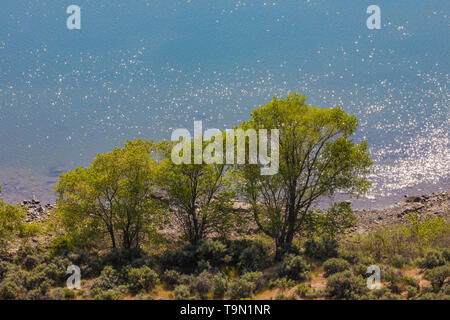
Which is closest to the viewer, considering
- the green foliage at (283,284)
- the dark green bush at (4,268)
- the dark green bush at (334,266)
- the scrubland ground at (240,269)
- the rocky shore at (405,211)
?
the scrubland ground at (240,269)

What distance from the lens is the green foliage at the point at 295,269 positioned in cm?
2441

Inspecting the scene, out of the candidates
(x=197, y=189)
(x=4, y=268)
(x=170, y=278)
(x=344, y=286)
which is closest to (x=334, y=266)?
(x=344, y=286)

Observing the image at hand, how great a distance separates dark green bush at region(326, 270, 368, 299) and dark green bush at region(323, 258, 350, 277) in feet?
6.89

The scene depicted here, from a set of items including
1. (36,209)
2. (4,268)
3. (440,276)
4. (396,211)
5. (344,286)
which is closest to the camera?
(440,276)

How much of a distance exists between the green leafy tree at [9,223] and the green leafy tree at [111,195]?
2554 millimetres

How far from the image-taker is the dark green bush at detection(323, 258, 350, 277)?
2433 centimetres

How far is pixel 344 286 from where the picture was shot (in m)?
21.7

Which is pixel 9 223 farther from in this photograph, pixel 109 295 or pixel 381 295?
pixel 381 295

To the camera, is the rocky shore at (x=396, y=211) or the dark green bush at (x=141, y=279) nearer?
the dark green bush at (x=141, y=279)

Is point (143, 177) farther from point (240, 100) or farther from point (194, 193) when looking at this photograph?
point (240, 100)

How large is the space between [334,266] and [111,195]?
15.6 metres

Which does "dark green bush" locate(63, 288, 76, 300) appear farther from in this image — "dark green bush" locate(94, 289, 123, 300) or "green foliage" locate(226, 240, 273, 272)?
"green foliage" locate(226, 240, 273, 272)

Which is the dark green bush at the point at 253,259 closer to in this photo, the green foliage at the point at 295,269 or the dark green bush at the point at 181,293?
the green foliage at the point at 295,269

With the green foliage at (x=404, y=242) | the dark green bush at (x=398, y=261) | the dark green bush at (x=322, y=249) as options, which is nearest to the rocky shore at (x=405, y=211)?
the green foliage at (x=404, y=242)
